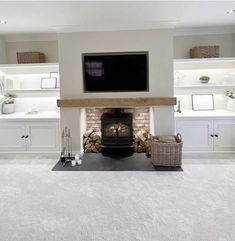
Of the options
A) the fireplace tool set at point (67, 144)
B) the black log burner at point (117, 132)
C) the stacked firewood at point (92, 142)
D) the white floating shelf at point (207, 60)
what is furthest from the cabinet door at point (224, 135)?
the fireplace tool set at point (67, 144)

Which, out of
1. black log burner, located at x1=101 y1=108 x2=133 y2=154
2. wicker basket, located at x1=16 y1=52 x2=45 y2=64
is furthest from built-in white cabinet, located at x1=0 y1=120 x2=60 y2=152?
wicker basket, located at x1=16 y1=52 x2=45 y2=64

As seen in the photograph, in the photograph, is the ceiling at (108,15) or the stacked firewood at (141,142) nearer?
the ceiling at (108,15)

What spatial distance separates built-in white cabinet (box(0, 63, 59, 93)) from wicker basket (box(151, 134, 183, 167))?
2.31 metres

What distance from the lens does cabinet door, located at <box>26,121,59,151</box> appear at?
190 inches

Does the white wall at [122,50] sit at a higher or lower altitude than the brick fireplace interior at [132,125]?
higher

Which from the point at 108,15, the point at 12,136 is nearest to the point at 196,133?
the point at 108,15

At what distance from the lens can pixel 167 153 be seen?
4062 millimetres

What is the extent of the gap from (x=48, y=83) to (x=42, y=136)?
1.11 m

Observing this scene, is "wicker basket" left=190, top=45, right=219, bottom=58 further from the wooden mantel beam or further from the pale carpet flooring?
the pale carpet flooring

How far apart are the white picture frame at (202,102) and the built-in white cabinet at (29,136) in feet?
9.14

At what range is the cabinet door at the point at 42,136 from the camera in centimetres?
483

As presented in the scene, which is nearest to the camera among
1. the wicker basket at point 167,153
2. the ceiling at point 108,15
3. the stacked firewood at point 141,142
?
the ceiling at point 108,15

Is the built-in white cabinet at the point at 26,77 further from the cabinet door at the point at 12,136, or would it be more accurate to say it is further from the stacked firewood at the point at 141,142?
the stacked firewood at the point at 141,142

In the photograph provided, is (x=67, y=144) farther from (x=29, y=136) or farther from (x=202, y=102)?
(x=202, y=102)
